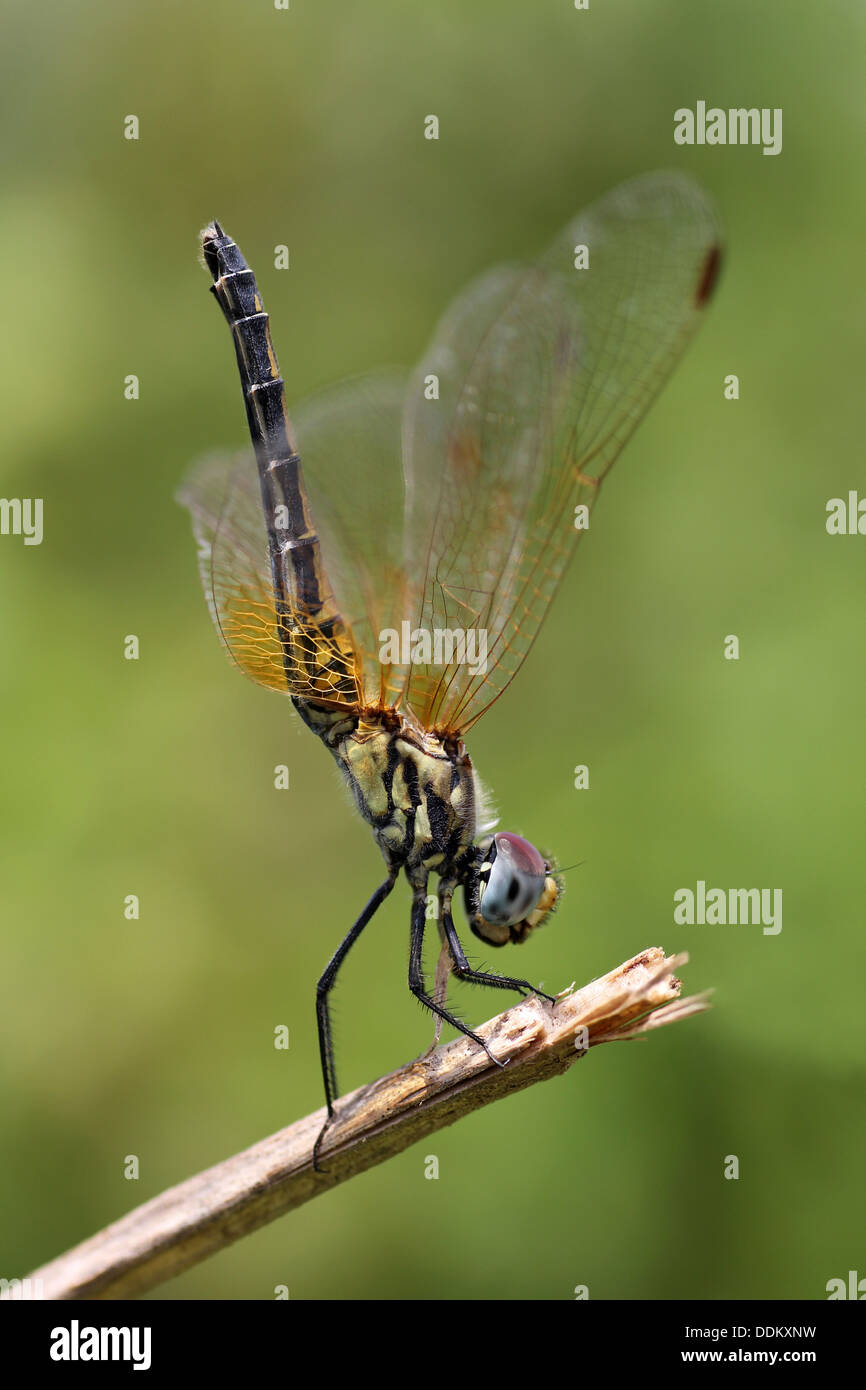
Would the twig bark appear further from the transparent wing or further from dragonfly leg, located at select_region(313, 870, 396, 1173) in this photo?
the transparent wing

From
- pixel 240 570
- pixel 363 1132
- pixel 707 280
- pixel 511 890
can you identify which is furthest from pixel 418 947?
pixel 707 280

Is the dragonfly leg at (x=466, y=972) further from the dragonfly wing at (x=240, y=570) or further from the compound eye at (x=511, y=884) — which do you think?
the dragonfly wing at (x=240, y=570)

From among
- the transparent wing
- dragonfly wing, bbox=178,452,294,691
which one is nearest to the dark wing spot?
the transparent wing

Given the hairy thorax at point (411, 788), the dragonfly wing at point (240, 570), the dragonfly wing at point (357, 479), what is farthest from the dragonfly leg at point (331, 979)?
the dragonfly wing at point (357, 479)

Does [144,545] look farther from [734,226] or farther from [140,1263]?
[140,1263]

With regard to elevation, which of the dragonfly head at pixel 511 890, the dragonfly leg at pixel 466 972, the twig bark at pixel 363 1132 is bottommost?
the twig bark at pixel 363 1132

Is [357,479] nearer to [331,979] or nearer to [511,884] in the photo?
[511,884]
